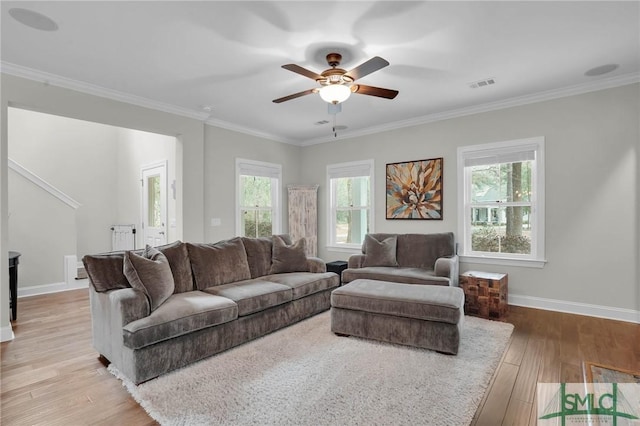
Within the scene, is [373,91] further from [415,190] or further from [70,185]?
[70,185]

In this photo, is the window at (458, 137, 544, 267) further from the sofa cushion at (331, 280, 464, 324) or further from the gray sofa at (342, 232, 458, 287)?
the sofa cushion at (331, 280, 464, 324)

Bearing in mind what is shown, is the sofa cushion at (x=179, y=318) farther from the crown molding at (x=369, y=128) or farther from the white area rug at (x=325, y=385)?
the crown molding at (x=369, y=128)

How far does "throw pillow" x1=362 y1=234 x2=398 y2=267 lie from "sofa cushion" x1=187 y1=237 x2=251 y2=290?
1855mm

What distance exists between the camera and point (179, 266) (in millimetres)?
3221

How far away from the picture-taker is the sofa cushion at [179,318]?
230 centimetres

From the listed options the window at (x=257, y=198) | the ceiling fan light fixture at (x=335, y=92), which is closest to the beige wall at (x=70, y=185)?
the window at (x=257, y=198)

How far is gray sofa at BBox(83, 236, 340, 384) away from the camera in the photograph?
7.87 ft

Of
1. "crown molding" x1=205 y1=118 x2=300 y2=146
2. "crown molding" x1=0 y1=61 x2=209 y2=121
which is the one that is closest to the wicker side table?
"crown molding" x1=205 y1=118 x2=300 y2=146

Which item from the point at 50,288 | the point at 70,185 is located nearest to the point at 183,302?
the point at 50,288

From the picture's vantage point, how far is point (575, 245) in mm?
3918

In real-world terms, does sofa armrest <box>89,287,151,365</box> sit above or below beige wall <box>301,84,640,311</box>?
below

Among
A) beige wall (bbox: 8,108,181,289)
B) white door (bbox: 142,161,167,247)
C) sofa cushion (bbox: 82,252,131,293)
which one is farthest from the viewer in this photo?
white door (bbox: 142,161,167,247)

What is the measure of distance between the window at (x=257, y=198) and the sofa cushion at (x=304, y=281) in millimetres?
2008

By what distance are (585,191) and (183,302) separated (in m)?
4.64
